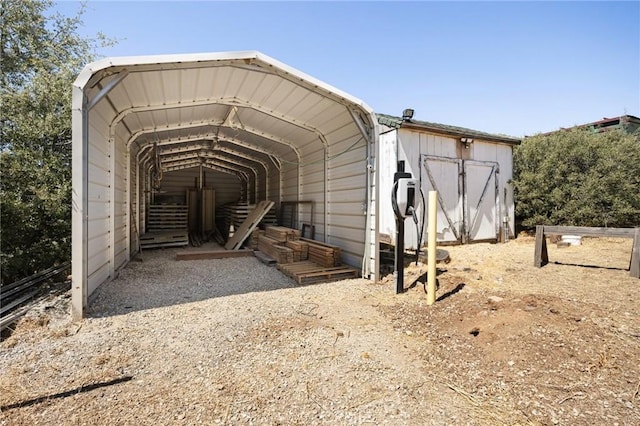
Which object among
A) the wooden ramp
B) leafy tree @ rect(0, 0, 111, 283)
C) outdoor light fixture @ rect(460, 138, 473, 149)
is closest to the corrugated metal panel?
outdoor light fixture @ rect(460, 138, 473, 149)

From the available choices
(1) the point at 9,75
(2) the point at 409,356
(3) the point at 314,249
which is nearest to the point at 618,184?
(3) the point at 314,249

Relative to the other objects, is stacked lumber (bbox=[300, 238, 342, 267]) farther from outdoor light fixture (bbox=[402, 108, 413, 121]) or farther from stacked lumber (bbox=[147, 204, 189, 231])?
stacked lumber (bbox=[147, 204, 189, 231])

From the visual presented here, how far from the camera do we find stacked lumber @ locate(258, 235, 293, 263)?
25.2 feet

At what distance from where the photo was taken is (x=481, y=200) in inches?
395

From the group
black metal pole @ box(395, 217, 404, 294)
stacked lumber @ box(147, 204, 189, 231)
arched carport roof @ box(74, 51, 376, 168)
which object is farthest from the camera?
stacked lumber @ box(147, 204, 189, 231)

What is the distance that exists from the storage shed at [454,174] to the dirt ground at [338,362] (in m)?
4.60

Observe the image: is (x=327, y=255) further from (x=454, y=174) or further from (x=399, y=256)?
(x=454, y=174)

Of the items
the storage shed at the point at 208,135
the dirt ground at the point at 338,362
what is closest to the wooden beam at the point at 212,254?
the storage shed at the point at 208,135

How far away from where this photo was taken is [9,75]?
36.4 ft

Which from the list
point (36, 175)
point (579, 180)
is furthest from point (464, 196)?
Answer: point (36, 175)

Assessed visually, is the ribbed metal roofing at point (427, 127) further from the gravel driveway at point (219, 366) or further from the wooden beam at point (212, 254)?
the wooden beam at point (212, 254)

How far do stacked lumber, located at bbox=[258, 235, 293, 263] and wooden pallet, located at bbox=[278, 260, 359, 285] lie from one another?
53 cm

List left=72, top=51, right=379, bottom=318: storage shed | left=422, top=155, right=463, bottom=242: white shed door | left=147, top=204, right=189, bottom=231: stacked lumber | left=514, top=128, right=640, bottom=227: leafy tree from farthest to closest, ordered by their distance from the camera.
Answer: left=147, top=204, right=189, bottom=231: stacked lumber
left=514, top=128, right=640, bottom=227: leafy tree
left=422, top=155, right=463, bottom=242: white shed door
left=72, top=51, right=379, bottom=318: storage shed

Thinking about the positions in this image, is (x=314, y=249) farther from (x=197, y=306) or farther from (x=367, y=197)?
(x=197, y=306)
